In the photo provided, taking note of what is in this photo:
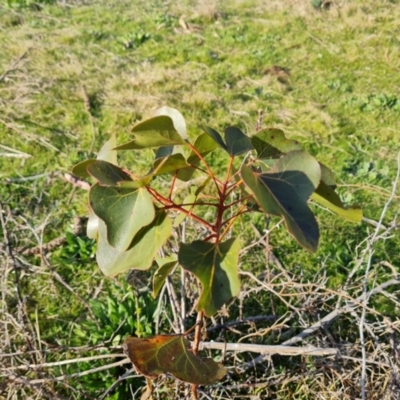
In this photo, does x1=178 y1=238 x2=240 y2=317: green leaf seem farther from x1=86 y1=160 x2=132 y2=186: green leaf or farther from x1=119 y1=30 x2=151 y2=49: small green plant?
x1=119 y1=30 x2=151 y2=49: small green plant

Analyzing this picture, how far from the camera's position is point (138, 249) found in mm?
917

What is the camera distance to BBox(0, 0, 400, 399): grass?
1.96 m

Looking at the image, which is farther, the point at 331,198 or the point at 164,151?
the point at 164,151

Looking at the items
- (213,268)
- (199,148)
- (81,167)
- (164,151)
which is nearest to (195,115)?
(164,151)

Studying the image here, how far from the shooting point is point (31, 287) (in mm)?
2520

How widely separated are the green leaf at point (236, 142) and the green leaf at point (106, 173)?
0.23 m

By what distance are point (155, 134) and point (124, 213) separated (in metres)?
0.16

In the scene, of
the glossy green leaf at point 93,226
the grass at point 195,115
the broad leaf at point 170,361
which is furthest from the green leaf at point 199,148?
the grass at point 195,115

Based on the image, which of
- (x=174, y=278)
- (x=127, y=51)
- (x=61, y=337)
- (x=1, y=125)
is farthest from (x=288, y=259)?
(x=127, y=51)

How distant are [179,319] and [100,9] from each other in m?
6.91

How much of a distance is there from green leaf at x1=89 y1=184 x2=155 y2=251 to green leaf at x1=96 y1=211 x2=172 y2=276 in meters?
0.06

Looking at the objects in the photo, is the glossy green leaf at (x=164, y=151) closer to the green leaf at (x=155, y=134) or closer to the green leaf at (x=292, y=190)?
the green leaf at (x=155, y=134)

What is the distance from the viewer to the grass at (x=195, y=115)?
1.96 metres

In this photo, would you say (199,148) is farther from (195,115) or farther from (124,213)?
(195,115)
